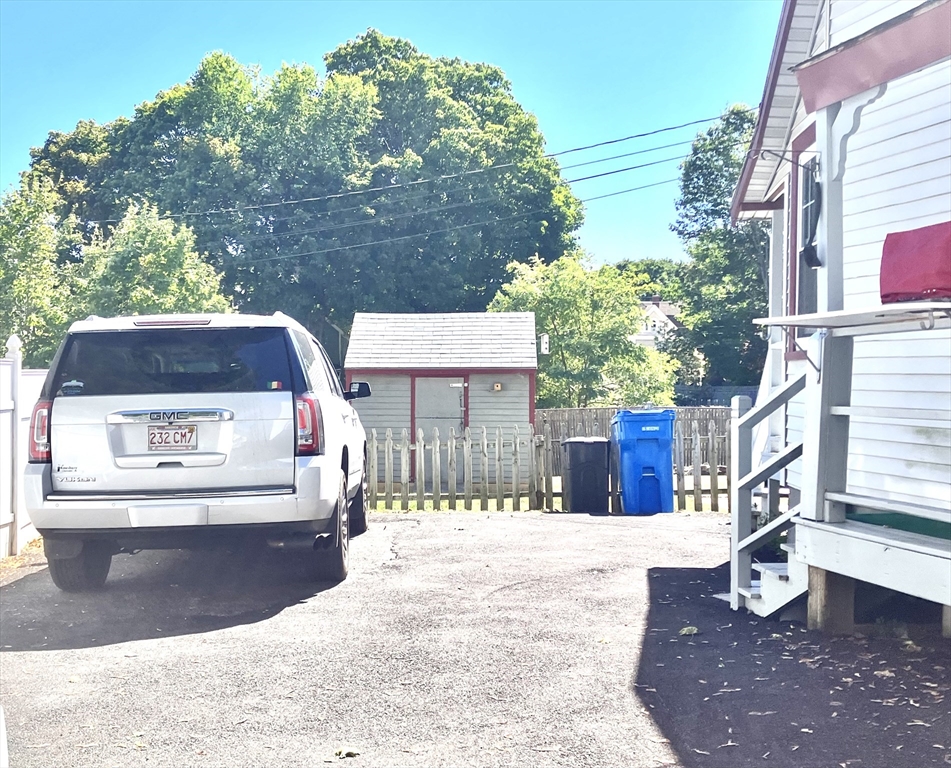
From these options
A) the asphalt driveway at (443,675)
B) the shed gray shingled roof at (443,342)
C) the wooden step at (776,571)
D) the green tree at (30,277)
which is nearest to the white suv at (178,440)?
the asphalt driveway at (443,675)

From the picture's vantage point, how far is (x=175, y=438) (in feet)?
22.4

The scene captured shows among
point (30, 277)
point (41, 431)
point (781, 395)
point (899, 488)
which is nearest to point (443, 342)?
point (30, 277)

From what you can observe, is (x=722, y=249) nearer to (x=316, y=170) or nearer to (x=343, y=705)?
(x=316, y=170)

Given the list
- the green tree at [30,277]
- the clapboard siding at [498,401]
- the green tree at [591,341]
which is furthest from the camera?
the green tree at [591,341]

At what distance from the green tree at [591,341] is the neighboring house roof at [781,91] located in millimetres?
16173

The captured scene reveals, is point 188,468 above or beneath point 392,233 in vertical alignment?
beneath

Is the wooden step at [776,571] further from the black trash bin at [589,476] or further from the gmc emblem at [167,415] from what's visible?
the black trash bin at [589,476]

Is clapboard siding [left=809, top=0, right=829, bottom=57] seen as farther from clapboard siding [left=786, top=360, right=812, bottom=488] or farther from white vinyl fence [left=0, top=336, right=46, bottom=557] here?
white vinyl fence [left=0, top=336, right=46, bottom=557]

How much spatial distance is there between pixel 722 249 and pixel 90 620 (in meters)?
40.7

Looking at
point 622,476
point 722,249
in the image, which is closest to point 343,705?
point 622,476

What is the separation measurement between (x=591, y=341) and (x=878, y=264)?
796 inches

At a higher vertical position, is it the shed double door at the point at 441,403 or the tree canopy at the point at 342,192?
the tree canopy at the point at 342,192

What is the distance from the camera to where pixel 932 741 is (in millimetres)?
4227

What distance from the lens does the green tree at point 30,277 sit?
88.4 feet
